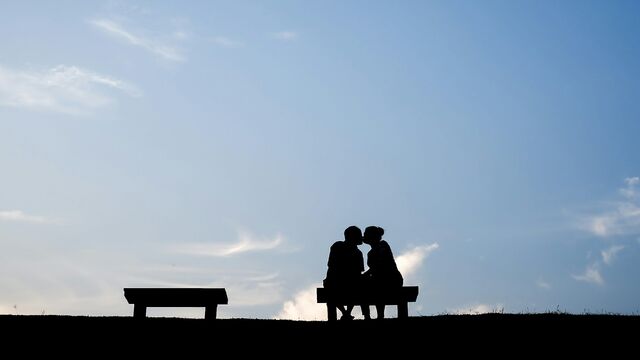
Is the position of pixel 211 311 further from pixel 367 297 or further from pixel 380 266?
pixel 380 266

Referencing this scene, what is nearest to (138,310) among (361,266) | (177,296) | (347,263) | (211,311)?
(177,296)

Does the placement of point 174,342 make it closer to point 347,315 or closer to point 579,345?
point 347,315

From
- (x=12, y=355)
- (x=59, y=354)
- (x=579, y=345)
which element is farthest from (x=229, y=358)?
(x=579, y=345)

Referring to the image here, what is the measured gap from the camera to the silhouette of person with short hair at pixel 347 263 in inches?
644

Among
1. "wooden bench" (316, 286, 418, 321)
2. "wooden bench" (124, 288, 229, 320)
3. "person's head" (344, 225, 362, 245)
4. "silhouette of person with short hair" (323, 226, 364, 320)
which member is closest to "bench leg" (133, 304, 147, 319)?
"wooden bench" (124, 288, 229, 320)

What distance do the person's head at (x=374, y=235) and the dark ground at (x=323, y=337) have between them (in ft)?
7.90

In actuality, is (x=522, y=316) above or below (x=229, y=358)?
above

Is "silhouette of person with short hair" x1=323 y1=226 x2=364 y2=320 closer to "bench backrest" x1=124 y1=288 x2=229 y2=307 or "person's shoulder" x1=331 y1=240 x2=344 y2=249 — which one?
"person's shoulder" x1=331 y1=240 x2=344 y2=249

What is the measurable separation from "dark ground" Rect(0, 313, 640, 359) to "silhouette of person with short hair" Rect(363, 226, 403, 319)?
175cm

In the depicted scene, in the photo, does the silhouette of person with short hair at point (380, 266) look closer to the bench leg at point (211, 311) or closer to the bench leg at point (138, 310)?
the bench leg at point (211, 311)

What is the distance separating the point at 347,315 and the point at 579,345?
5.56 meters

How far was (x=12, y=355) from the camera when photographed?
1177 cm

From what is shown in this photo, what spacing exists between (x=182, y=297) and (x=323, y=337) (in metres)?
4.68

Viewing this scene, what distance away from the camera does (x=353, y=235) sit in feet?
54.0
